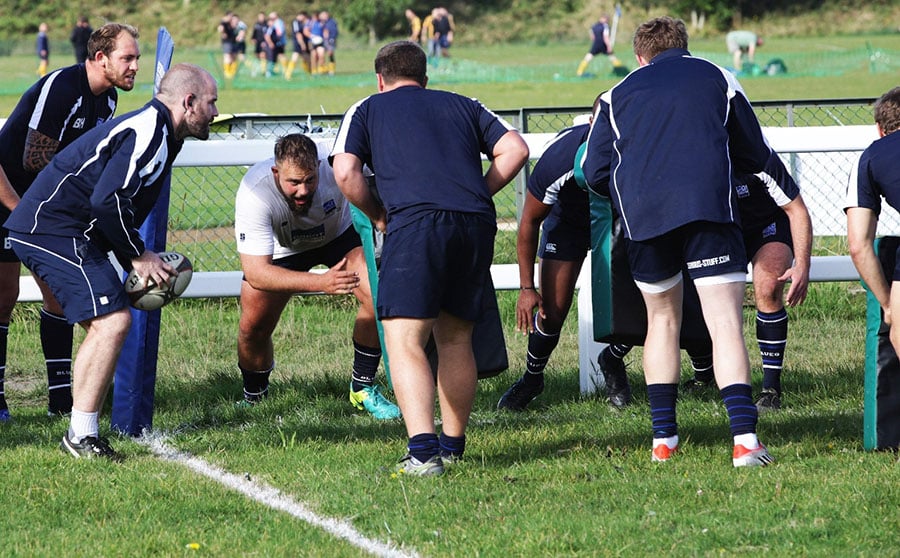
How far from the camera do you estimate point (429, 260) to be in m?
4.81

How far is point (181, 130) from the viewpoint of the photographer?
5.25 m

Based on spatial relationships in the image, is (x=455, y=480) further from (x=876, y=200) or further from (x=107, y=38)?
(x=107, y=38)

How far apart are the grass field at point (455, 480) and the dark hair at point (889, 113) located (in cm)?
136

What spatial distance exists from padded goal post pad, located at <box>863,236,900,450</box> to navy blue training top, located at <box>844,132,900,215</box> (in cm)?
28

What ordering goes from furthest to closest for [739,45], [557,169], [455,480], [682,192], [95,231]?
[739,45] < [557,169] < [95,231] < [455,480] < [682,192]

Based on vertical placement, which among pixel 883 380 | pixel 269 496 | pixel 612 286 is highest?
pixel 612 286

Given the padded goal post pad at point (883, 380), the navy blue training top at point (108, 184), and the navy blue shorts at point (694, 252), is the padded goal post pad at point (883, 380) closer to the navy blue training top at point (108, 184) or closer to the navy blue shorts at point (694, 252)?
the navy blue shorts at point (694, 252)

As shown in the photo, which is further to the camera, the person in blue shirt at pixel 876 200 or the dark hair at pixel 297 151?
the dark hair at pixel 297 151

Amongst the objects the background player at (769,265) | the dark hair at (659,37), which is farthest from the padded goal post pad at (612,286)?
the background player at (769,265)

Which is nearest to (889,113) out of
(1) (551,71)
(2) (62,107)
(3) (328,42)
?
(2) (62,107)

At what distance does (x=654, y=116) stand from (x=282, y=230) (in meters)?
2.31

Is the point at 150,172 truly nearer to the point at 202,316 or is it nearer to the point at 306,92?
the point at 202,316

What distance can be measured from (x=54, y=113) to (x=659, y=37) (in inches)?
116

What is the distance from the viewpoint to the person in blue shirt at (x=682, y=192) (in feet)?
15.5
